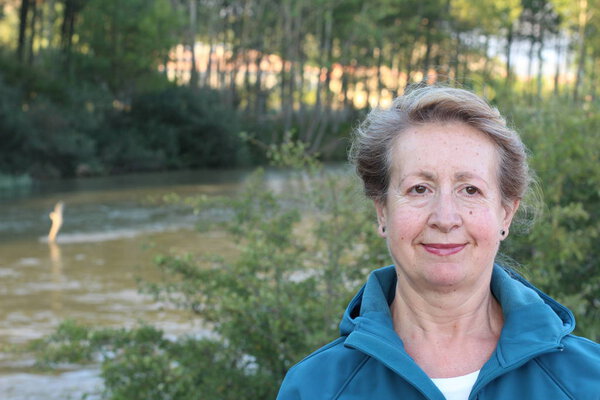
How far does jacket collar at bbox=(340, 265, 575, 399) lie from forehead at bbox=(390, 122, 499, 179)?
→ 0.88 feet

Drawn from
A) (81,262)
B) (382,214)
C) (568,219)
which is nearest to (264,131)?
(81,262)

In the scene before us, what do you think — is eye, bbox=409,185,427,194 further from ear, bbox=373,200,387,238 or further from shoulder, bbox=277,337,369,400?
shoulder, bbox=277,337,369,400

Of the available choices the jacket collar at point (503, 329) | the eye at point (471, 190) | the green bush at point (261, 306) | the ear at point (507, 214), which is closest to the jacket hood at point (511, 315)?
the jacket collar at point (503, 329)

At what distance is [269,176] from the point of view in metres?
33.0

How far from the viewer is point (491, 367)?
5.96 feet

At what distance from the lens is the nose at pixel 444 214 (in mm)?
1949

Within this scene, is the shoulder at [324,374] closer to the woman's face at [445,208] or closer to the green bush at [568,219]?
the woman's face at [445,208]

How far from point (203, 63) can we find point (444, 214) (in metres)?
66.6

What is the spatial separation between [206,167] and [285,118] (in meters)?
13.0

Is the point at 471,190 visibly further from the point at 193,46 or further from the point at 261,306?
the point at 193,46

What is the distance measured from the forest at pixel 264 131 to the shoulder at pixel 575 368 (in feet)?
2.85

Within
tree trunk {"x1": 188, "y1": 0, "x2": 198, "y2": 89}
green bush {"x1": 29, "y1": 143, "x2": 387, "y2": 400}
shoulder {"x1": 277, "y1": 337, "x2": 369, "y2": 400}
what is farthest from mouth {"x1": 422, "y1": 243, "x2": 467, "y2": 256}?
tree trunk {"x1": 188, "y1": 0, "x2": 198, "y2": 89}

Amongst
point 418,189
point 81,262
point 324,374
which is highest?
point 418,189

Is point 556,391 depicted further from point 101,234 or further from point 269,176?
point 269,176
